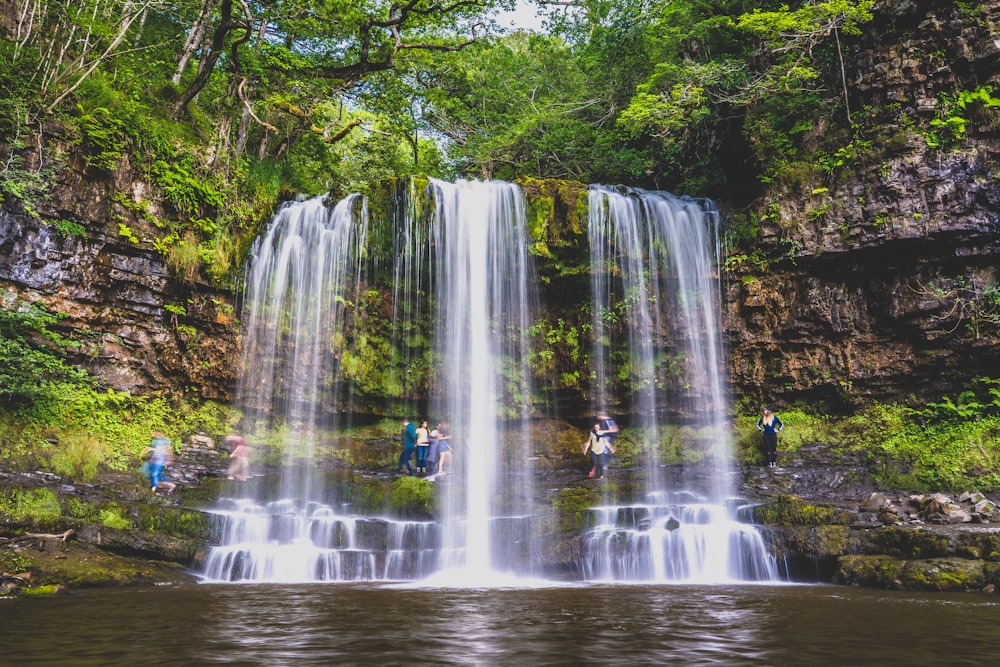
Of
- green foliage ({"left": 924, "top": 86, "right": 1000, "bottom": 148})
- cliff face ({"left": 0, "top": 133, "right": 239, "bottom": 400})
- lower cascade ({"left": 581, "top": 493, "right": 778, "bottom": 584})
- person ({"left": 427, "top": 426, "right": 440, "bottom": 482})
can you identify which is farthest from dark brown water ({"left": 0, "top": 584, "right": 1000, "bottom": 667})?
green foliage ({"left": 924, "top": 86, "right": 1000, "bottom": 148})

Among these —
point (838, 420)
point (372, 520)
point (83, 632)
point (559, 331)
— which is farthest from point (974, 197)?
point (83, 632)

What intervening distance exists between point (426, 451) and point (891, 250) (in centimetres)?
1123

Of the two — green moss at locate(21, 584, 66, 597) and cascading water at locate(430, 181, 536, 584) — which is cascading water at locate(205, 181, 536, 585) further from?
green moss at locate(21, 584, 66, 597)

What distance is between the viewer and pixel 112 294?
12.4 meters

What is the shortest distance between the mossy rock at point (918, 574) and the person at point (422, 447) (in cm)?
814

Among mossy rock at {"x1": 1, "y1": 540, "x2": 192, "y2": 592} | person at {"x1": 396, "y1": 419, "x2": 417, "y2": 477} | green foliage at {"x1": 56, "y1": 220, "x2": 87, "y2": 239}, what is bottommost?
mossy rock at {"x1": 1, "y1": 540, "x2": 192, "y2": 592}

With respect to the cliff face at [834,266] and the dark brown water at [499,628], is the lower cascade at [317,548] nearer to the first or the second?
the dark brown water at [499,628]

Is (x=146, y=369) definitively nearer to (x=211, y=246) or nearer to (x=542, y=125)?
(x=211, y=246)

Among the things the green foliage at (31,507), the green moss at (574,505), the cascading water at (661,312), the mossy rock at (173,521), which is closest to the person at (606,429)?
the cascading water at (661,312)

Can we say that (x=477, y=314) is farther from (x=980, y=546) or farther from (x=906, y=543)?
(x=980, y=546)

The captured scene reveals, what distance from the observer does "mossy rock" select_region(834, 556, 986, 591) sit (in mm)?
7176

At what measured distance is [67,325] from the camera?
38.3ft

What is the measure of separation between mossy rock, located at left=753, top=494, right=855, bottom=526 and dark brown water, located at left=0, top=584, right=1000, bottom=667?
88.0 inches

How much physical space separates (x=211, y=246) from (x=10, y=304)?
13.2 feet
